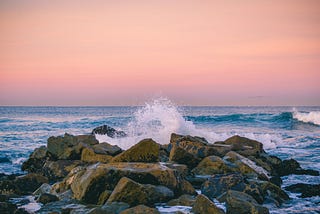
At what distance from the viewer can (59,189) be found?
8727 millimetres

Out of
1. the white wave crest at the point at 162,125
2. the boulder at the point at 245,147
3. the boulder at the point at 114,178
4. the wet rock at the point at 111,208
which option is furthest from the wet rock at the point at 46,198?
the white wave crest at the point at 162,125

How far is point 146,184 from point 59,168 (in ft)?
13.9

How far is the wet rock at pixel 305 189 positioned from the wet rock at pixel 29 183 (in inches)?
237

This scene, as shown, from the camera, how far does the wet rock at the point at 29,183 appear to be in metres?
9.59

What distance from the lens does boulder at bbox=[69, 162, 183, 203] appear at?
24.9ft

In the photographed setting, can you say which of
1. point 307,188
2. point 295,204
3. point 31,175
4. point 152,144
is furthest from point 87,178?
point 307,188

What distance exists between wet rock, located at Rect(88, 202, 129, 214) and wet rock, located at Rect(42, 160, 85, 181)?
477 centimetres

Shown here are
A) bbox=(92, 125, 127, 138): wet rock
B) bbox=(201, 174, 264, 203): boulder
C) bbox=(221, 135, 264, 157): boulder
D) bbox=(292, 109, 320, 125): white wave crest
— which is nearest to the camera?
bbox=(201, 174, 264, 203): boulder

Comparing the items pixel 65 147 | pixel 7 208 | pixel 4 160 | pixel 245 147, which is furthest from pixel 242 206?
pixel 4 160

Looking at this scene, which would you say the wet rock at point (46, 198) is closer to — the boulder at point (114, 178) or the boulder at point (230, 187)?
the boulder at point (114, 178)

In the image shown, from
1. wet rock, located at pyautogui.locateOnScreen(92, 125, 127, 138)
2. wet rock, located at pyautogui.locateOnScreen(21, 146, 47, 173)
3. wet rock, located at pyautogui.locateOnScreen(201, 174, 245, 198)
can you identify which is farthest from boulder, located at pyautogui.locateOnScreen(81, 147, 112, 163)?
wet rock, located at pyautogui.locateOnScreen(92, 125, 127, 138)

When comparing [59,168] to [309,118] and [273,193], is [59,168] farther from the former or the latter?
[309,118]

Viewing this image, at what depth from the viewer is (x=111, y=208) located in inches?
252

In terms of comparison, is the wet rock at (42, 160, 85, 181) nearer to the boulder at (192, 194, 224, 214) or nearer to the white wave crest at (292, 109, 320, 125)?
the boulder at (192, 194, 224, 214)
